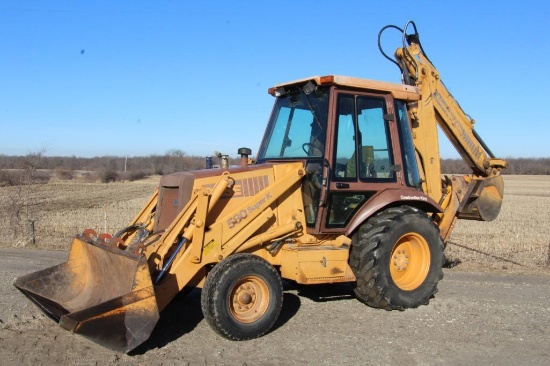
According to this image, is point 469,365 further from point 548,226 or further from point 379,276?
point 548,226

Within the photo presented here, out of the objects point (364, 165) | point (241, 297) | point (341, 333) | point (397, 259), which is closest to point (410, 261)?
point (397, 259)

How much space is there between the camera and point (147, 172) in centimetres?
6731

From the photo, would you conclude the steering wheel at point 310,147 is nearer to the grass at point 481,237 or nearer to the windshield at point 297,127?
the windshield at point 297,127

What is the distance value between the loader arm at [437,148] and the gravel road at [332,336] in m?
1.36

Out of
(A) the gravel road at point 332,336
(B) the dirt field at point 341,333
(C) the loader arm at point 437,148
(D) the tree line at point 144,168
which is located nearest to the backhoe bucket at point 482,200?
(C) the loader arm at point 437,148

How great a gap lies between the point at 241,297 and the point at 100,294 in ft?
4.97

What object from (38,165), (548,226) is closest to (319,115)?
(38,165)

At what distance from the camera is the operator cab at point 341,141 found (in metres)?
6.61

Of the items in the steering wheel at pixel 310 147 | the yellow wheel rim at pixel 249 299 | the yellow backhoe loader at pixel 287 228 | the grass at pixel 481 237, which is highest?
the steering wheel at pixel 310 147

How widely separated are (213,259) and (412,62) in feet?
14.4

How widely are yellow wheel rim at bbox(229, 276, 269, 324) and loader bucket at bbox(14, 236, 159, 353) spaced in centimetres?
93

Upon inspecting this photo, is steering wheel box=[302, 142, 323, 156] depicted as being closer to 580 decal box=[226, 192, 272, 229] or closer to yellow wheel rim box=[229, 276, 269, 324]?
580 decal box=[226, 192, 272, 229]

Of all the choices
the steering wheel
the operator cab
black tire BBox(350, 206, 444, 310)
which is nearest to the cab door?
the operator cab

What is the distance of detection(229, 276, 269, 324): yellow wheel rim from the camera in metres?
5.68
